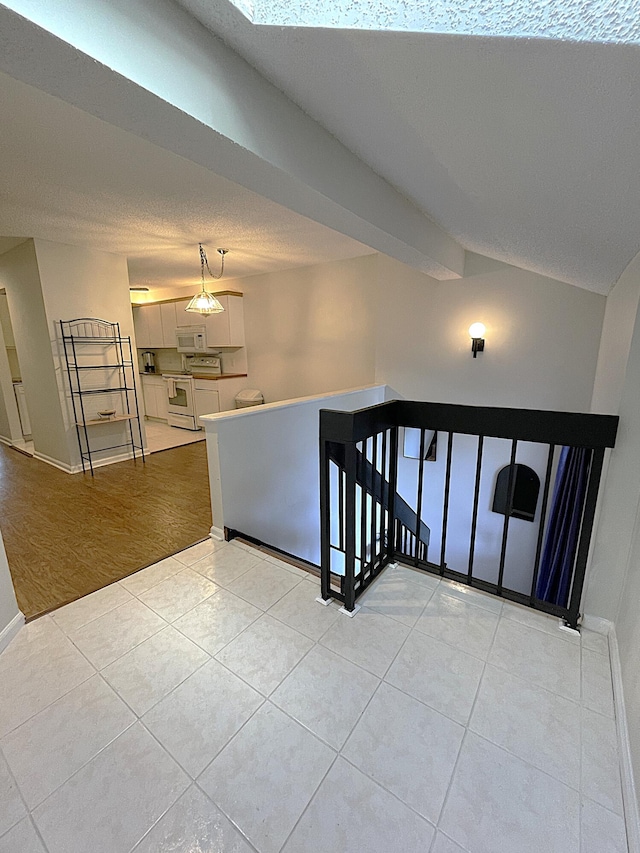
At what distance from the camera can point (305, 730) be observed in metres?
1.27

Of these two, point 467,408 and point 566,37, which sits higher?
point 566,37

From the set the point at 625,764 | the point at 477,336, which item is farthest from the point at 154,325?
the point at 625,764

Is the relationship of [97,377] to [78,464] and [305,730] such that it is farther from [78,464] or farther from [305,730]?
[305,730]

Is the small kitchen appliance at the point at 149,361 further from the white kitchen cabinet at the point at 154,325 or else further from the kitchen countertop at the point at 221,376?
the kitchen countertop at the point at 221,376

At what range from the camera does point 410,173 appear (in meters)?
1.63

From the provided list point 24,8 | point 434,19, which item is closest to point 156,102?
point 24,8

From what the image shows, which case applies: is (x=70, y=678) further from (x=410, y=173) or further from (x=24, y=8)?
(x=410, y=173)

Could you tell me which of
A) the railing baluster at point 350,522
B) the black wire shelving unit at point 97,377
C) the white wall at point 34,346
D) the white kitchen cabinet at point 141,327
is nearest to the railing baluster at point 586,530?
the railing baluster at point 350,522

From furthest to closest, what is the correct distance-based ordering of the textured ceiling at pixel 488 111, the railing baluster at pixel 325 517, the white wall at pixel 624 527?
the railing baluster at pixel 325 517 → the white wall at pixel 624 527 → the textured ceiling at pixel 488 111

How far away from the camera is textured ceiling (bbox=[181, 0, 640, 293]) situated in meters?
0.67

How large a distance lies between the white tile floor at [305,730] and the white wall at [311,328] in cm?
346

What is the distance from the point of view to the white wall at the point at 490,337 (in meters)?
3.28

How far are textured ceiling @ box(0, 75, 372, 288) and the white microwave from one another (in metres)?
1.43

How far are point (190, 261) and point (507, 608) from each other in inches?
193
